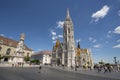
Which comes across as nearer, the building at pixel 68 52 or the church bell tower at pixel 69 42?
the church bell tower at pixel 69 42

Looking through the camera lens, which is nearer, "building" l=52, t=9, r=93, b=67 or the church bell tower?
the church bell tower

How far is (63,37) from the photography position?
81.6m

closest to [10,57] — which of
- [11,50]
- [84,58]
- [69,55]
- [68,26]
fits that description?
[11,50]

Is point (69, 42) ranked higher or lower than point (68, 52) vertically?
higher

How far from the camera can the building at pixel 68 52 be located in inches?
2857

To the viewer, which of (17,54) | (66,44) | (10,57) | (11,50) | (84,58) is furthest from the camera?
(84,58)

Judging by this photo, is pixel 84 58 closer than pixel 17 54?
No

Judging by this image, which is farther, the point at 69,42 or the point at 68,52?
the point at 69,42

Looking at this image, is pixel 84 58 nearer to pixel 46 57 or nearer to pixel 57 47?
pixel 57 47

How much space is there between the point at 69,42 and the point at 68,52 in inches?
281

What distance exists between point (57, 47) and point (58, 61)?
10.5 metres

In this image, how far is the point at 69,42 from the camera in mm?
75875

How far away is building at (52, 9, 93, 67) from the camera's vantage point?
72.6 metres

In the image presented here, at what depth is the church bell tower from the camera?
71.6m
